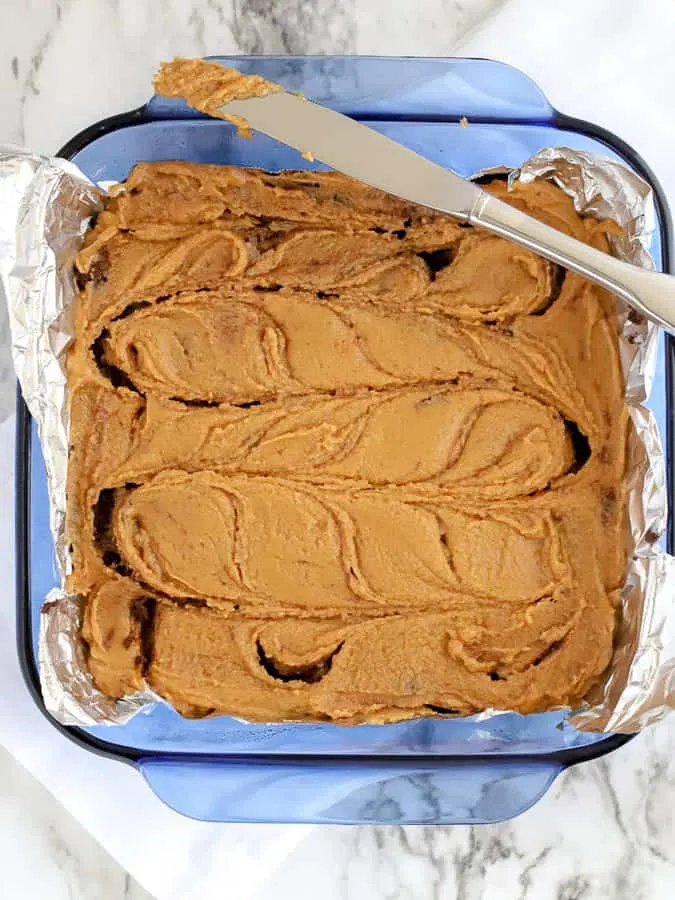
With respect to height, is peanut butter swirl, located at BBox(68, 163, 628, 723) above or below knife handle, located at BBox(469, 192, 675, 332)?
below

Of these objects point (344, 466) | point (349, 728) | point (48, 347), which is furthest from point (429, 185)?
point (349, 728)

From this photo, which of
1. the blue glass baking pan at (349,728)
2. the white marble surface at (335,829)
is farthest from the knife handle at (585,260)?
the white marble surface at (335,829)

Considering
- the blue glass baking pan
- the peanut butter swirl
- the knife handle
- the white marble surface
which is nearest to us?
the knife handle

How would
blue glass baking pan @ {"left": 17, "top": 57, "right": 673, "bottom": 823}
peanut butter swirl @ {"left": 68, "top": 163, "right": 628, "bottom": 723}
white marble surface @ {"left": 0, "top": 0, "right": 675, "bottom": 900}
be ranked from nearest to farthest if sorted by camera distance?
peanut butter swirl @ {"left": 68, "top": 163, "right": 628, "bottom": 723}
blue glass baking pan @ {"left": 17, "top": 57, "right": 673, "bottom": 823}
white marble surface @ {"left": 0, "top": 0, "right": 675, "bottom": 900}

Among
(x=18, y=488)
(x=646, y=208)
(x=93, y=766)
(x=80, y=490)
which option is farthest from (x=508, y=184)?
(x=93, y=766)

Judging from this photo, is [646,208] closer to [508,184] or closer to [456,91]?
[508,184]

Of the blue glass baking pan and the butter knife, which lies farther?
the blue glass baking pan

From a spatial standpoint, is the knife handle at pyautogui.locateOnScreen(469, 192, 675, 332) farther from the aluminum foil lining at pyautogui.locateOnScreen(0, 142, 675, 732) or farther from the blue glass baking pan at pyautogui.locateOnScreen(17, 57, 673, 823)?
the blue glass baking pan at pyautogui.locateOnScreen(17, 57, 673, 823)

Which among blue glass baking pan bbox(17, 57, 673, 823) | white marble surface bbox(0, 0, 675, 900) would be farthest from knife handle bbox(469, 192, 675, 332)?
white marble surface bbox(0, 0, 675, 900)
